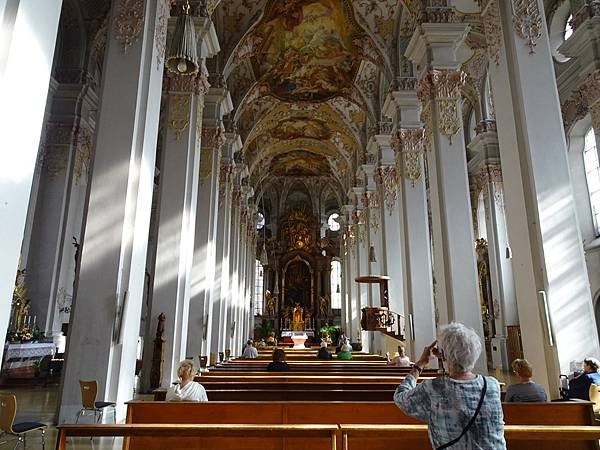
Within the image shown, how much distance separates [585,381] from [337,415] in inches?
118

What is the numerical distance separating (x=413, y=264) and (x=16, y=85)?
1013 centimetres

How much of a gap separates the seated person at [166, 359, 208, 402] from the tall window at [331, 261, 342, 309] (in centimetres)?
3014

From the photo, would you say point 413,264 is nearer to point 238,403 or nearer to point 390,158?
point 390,158

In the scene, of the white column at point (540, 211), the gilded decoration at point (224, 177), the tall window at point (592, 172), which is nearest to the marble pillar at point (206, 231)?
the gilded decoration at point (224, 177)

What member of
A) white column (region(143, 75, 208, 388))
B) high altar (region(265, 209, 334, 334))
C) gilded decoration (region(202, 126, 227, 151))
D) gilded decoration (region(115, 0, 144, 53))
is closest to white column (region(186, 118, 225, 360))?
gilded decoration (region(202, 126, 227, 151))

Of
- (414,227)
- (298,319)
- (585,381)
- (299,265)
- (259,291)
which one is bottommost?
(585,381)

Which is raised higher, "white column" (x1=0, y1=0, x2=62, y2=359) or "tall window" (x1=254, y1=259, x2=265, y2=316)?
"tall window" (x1=254, y1=259, x2=265, y2=316)

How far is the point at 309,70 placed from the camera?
18.9m

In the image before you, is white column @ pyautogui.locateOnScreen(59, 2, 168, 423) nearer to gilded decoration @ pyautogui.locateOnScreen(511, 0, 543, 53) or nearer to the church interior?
the church interior

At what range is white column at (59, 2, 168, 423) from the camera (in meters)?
5.78

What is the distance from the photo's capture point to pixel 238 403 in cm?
399

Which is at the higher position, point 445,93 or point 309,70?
point 309,70

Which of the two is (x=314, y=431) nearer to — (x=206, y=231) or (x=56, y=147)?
(x=206, y=231)

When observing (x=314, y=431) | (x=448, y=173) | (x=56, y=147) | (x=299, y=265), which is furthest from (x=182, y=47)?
(x=299, y=265)
